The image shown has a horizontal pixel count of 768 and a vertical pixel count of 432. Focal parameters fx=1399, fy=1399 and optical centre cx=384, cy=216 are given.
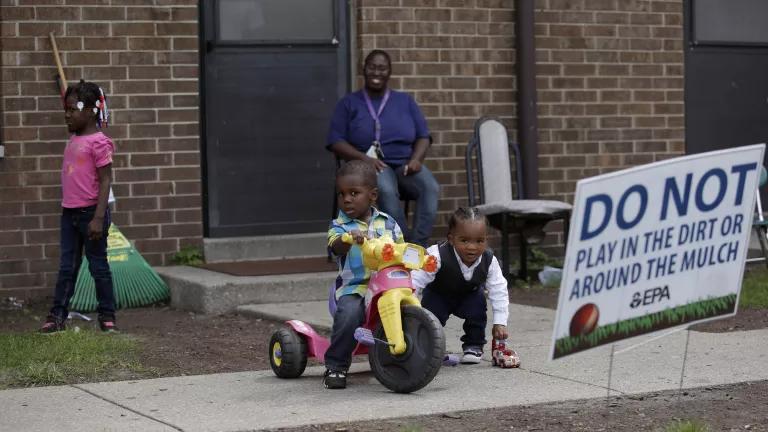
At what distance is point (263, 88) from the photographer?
1086 centimetres

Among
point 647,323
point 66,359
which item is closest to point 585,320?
point 647,323

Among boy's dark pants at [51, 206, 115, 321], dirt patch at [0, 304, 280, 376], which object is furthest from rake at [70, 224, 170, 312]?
boy's dark pants at [51, 206, 115, 321]

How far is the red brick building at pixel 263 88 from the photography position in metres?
10.1

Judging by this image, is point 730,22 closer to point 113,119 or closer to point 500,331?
point 113,119

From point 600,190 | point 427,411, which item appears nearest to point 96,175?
point 427,411

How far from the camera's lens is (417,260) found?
629cm

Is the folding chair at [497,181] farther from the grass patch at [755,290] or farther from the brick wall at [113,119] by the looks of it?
the brick wall at [113,119]

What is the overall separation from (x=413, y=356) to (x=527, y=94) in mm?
5771

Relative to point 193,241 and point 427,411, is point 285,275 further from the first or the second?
point 427,411

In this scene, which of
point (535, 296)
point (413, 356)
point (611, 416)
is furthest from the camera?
point (535, 296)

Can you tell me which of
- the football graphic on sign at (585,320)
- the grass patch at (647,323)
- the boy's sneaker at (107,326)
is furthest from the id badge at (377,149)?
the football graphic on sign at (585,320)

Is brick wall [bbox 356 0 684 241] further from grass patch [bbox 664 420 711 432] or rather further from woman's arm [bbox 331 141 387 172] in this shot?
grass patch [bbox 664 420 711 432]

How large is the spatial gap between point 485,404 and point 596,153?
21.1ft

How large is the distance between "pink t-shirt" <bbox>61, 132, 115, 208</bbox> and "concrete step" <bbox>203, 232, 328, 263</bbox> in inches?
89.2
